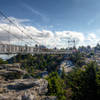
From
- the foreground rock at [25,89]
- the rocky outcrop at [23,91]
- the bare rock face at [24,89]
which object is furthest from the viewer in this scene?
the bare rock face at [24,89]

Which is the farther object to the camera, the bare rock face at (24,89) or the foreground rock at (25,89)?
the bare rock face at (24,89)

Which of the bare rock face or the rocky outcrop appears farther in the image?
the bare rock face

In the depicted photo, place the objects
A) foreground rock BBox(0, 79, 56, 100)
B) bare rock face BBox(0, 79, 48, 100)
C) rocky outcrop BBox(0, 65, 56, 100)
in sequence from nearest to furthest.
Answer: rocky outcrop BBox(0, 65, 56, 100) → foreground rock BBox(0, 79, 56, 100) → bare rock face BBox(0, 79, 48, 100)

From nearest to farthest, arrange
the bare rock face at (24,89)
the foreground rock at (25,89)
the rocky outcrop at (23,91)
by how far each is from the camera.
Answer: the rocky outcrop at (23,91) < the foreground rock at (25,89) < the bare rock face at (24,89)

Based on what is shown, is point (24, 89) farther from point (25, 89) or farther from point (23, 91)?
point (23, 91)

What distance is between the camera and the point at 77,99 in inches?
549

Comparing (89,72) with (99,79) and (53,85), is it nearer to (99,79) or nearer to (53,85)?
(99,79)

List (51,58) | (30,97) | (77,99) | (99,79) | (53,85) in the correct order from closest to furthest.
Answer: (30,97), (99,79), (77,99), (53,85), (51,58)

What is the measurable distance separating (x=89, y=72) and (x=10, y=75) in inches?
618

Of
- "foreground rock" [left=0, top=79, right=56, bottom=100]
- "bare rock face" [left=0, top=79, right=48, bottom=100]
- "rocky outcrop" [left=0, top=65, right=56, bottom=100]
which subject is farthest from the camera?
"bare rock face" [left=0, top=79, right=48, bottom=100]

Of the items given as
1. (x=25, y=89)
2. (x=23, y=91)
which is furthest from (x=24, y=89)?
(x=23, y=91)

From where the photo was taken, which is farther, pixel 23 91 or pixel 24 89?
pixel 24 89

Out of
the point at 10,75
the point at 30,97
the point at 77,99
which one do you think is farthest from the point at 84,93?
the point at 10,75

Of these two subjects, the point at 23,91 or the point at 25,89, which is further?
the point at 25,89
